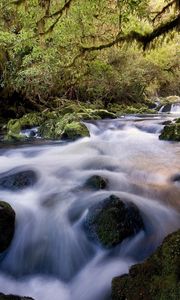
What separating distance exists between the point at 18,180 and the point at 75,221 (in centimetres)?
195

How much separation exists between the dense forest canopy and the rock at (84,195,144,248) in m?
2.79

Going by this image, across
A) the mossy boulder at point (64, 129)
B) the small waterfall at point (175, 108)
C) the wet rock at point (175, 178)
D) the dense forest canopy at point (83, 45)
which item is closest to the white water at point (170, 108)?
the small waterfall at point (175, 108)

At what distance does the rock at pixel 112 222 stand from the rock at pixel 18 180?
1.94 meters

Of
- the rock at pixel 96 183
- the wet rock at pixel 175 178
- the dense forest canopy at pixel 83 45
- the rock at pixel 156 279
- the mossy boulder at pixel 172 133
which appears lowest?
the mossy boulder at pixel 172 133

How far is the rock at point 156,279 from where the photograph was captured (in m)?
3.12

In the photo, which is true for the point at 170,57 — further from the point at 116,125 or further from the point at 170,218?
the point at 170,218

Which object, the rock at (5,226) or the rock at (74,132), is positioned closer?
the rock at (5,226)

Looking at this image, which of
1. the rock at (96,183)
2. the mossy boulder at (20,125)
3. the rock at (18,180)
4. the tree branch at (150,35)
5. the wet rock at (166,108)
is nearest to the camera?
the tree branch at (150,35)

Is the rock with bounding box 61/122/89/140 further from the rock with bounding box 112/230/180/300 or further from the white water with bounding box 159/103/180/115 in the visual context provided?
the white water with bounding box 159/103/180/115

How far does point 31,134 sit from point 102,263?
27.8 feet

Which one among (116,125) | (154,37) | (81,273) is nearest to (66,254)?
(81,273)

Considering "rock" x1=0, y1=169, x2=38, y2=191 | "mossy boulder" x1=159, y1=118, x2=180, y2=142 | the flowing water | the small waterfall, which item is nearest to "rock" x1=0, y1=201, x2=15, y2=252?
the flowing water

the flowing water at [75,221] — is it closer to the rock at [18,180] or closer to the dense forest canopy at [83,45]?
the rock at [18,180]

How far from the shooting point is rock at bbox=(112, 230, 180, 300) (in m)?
3.12
